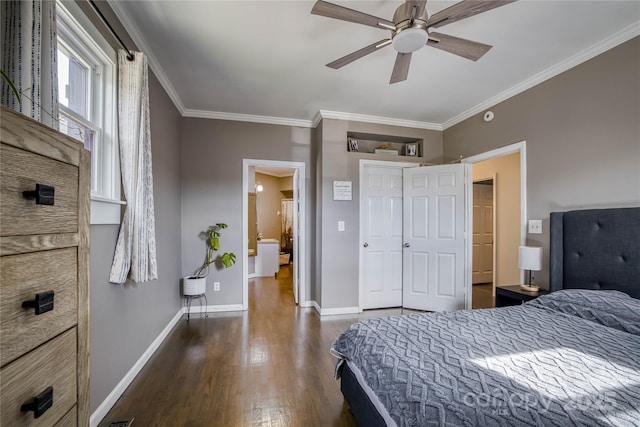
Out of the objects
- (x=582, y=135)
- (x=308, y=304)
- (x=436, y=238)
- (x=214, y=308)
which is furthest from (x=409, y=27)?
(x=214, y=308)

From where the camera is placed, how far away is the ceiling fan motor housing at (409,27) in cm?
156

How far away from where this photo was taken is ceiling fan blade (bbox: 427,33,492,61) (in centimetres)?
169

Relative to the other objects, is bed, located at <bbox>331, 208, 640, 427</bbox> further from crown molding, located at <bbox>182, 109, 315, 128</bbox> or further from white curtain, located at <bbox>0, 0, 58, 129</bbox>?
crown molding, located at <bbox>182, 109, 315, 128</bbox>

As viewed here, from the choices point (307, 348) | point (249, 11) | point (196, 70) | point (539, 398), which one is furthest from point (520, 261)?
point (196, 70)

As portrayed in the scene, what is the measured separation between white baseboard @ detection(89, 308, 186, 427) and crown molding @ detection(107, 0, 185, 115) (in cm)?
251

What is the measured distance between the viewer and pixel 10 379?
0.54m

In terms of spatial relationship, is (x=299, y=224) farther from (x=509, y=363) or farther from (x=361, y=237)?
(x=509, y=363)

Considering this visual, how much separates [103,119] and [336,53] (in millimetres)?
1828

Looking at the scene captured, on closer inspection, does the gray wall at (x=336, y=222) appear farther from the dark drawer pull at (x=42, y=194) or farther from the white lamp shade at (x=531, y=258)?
the dark drawer pull at (x=42, y=194)

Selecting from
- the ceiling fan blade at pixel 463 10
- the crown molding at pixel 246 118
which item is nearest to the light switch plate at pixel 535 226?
the ceiling fan blade at pixel 463 10

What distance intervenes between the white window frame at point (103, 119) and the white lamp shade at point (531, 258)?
331 centimetres

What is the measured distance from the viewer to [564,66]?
241 cm

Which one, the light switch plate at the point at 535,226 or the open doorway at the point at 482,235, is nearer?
the light switch plate at the point at 535,226

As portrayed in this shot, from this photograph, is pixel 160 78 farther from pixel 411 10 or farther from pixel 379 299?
pixel 379 299
